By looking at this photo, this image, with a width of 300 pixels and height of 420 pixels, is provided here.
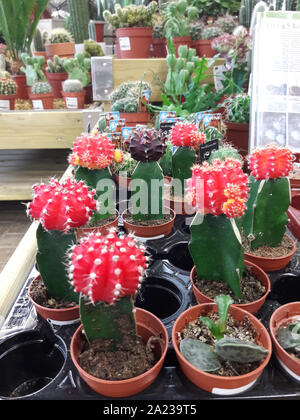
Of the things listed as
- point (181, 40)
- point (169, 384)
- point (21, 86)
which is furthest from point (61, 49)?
point (169, 384)

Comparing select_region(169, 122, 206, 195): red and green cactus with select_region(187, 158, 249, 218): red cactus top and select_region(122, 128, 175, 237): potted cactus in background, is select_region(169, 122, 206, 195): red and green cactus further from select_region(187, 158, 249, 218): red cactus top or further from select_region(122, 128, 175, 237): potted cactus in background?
select_region(187, 158, 249, 218): red cactus top

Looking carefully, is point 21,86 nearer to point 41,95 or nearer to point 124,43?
point 41,95

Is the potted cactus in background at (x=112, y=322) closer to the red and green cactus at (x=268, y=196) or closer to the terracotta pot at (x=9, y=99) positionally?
the red and green cactus at (x=268, y=196)

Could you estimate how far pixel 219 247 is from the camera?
0.83 m

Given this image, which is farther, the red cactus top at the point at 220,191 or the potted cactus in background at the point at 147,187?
the potted cactus in background at the point at 147,187

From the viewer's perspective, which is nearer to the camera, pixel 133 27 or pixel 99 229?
pixel 99 229

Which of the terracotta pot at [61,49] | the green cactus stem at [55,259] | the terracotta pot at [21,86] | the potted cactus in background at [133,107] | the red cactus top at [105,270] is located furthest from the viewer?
the terracotta pot at [61,49]

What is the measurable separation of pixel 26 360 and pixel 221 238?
535 millimetres

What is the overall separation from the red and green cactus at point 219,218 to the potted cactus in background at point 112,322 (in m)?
0.21

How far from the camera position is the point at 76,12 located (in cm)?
341

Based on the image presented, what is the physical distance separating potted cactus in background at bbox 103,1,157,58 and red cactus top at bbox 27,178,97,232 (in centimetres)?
191

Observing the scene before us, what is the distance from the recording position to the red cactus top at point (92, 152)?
3.69 feet

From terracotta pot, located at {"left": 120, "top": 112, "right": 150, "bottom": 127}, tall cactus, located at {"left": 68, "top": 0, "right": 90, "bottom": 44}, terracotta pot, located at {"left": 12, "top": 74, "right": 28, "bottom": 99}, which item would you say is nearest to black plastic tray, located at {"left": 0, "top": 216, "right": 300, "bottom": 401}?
terracotta pot, located at {"left": 120, "top": 112, "right": 150, "bottom": 127}

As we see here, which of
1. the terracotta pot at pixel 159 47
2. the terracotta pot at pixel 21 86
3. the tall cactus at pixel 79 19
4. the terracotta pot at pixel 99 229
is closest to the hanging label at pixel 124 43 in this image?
the terracotta pot at pixel 159 47
